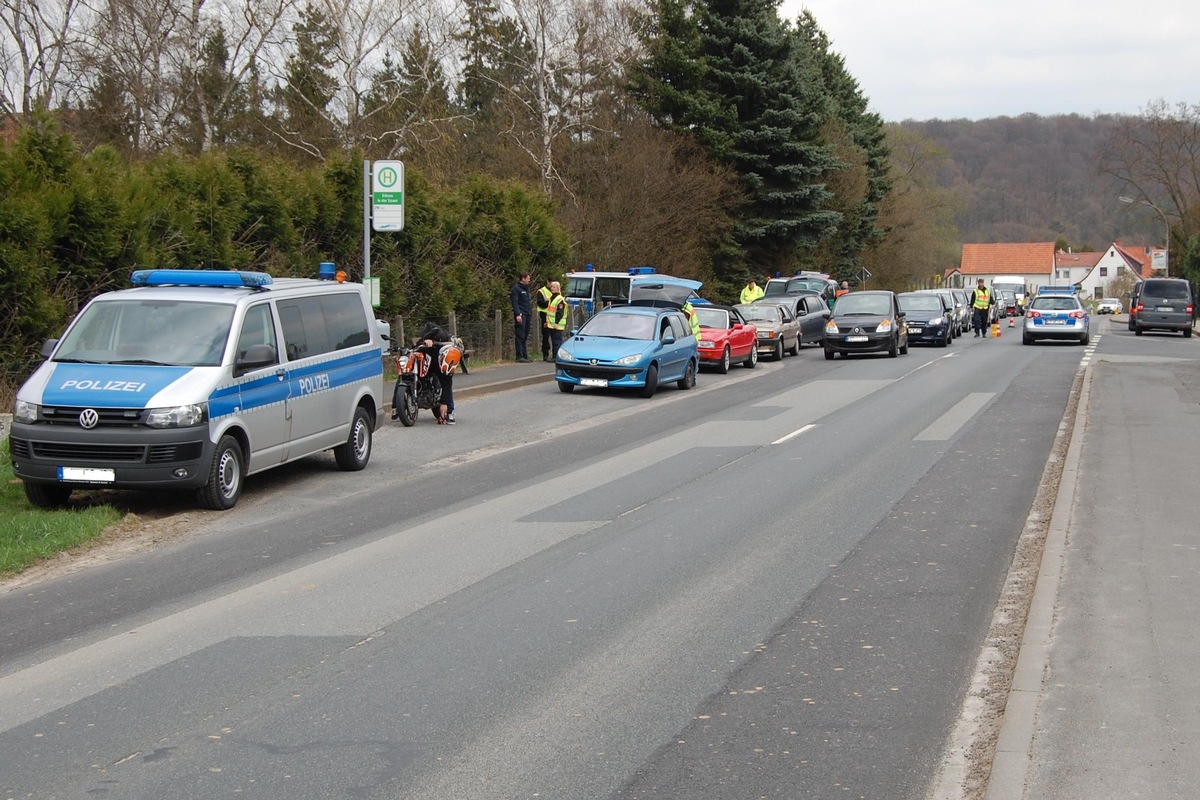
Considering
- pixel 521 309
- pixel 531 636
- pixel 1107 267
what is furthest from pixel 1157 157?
pixel 1107 267

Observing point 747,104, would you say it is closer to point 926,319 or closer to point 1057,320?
point 926,319

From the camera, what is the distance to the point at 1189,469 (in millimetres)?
12023

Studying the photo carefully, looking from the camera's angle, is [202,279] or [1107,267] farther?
[1107,267]

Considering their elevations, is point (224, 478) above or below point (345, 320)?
below

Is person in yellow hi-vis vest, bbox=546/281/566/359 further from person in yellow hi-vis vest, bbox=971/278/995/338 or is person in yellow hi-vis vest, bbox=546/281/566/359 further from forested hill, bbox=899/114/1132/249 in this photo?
forested hill, bbox=899/114/1132/249

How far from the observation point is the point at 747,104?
50844mm

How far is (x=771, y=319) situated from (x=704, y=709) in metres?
27.6

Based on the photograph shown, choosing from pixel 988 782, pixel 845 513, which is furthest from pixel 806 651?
pixel 845 513

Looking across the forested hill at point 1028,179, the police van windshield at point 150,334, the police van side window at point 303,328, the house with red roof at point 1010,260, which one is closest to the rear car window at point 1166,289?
the police van side window at point 303,328

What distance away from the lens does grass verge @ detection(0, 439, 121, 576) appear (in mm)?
9203

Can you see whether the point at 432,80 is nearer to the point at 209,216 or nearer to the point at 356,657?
the point at 209,216

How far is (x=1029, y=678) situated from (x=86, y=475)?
796 cm

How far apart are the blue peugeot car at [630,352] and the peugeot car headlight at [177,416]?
1194 centimetres

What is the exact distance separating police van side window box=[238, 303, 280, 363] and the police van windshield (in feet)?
0.58
